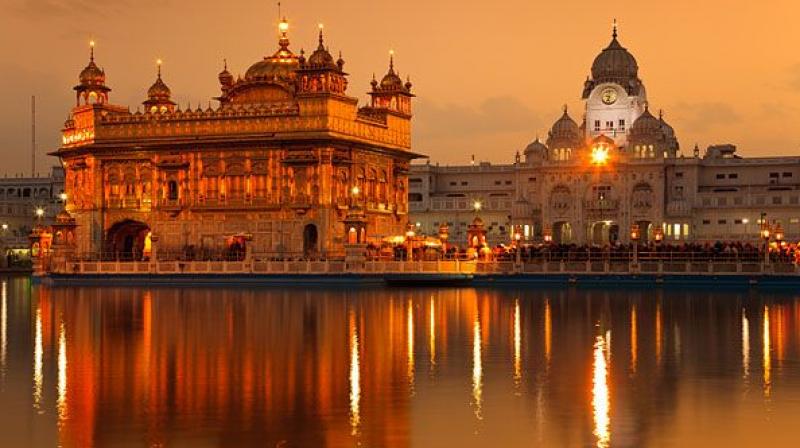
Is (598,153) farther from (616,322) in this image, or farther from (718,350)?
(718,350)

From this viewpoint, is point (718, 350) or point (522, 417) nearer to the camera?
point (522, 417)

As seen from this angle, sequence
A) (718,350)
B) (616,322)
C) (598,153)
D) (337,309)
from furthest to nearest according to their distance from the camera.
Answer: (598,153) < (337,309) < (616,322) < (718,350)

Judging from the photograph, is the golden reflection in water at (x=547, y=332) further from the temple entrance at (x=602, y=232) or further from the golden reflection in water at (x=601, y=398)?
the temple entrance at (x=602, y=232)

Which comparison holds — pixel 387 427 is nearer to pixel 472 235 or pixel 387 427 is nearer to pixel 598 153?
pixel 472 235

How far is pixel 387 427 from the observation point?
1495 cm

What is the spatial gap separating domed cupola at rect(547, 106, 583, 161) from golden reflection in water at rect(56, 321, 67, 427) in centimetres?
7744

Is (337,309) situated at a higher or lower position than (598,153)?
lower

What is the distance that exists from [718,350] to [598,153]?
56.0 m

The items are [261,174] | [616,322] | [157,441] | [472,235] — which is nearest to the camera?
[157,441]

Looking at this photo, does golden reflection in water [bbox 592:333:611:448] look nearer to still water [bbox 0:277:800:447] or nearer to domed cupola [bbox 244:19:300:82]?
still water [bbox 0:277:800:447]

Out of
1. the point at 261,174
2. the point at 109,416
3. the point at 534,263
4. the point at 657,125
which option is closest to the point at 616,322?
the point at 109,416

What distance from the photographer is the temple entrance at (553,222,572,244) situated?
101 meters

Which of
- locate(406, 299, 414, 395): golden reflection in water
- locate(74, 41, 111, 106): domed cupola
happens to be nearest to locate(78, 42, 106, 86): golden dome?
locate(74, 41, 111, 106): domed cupola

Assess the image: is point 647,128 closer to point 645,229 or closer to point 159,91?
point 645,229
